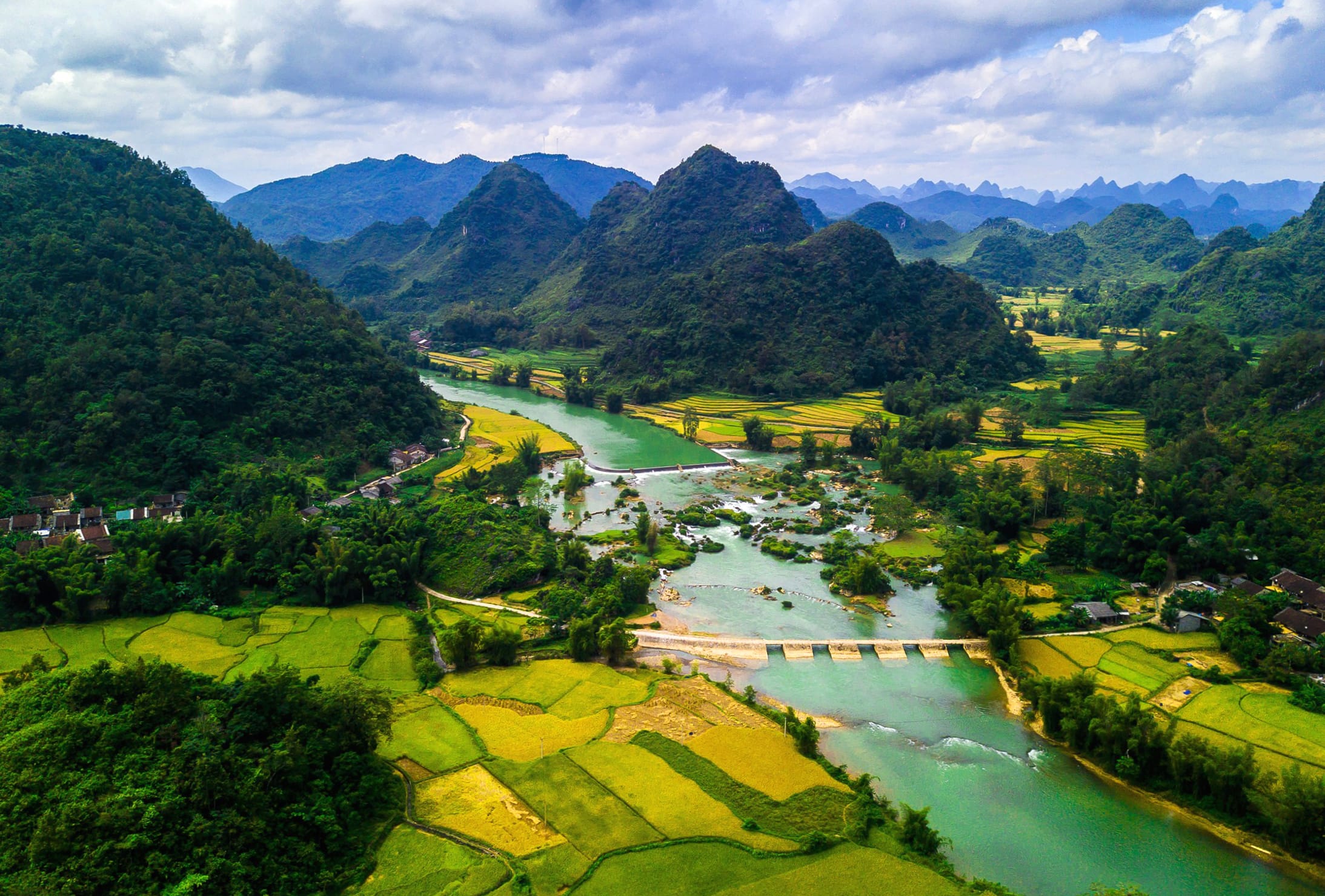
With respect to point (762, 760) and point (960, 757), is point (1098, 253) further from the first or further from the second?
point (762, 760)

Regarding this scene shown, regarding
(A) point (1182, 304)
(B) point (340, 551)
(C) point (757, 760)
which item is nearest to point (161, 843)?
(C) point (757, 760)

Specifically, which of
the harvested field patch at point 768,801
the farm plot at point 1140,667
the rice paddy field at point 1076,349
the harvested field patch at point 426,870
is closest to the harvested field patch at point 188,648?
the harvested field patch at point 426,870

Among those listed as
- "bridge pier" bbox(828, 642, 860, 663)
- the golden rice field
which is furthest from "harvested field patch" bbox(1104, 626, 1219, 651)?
the golden rice field

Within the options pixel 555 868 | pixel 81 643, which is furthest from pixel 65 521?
pixel 555 868

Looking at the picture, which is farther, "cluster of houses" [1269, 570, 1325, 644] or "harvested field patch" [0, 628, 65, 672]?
"cluster of houses" [1269, 570, 1325, 644]

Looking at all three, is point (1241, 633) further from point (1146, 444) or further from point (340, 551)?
point (340, 551)

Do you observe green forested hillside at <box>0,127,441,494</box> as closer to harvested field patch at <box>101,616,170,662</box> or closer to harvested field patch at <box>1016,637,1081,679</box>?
harvested field patch at <box>101,616,170,662</box>
